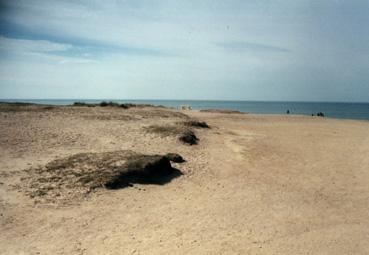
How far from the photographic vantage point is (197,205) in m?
11.1

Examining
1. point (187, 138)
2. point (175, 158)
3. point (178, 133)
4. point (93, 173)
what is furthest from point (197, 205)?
point (178, 133)

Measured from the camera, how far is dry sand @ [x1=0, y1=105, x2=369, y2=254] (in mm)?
8547

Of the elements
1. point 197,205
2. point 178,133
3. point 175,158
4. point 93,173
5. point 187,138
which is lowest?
point 197,205

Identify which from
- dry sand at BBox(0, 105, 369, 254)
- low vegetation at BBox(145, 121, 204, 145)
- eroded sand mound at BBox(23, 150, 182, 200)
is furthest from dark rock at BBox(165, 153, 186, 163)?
low vegetation at BBox(145, 121, 204, 145)

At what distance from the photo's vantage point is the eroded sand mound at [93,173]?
11.6 meters

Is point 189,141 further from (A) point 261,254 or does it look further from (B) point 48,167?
(A) point 261,254

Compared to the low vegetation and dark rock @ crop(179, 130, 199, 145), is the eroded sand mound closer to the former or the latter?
dark rock @ crop(179, 130, 199, 145)

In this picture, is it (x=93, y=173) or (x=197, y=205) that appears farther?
(x=93, y=173)

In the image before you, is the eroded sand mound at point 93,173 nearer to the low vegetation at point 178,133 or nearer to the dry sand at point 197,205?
the dry sand at point 197,205

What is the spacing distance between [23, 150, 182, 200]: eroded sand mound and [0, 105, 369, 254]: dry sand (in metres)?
0.39

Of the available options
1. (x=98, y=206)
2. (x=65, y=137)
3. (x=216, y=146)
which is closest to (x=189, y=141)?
(x=216, y=146)

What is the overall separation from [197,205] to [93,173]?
4.06 meters

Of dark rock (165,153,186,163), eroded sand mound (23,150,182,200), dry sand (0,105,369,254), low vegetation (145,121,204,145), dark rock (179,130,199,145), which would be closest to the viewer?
dry sand (0,105,369,254)

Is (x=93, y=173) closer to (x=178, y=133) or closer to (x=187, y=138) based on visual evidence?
(x=187, y=138)
